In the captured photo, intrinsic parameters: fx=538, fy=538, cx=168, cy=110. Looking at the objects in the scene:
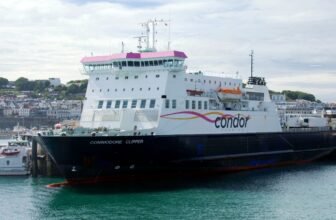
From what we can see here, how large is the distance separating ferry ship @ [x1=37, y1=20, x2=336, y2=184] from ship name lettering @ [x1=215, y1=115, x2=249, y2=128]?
2.2 inches

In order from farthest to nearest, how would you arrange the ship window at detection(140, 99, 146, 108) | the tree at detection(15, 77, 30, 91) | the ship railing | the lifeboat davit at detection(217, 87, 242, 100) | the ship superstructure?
the tree at detection(15, 77, 30, 91)
the ship railing
the lifeboat davit at detection(217, 87, 242, 100)
the ship window at detection(140, 99, 146, 108)
the ship superstructure

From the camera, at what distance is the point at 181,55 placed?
93.2 feet

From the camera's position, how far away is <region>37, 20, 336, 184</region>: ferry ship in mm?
25203

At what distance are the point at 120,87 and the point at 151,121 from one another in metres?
3.01

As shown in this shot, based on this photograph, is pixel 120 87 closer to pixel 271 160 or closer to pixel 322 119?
pixel 271 160

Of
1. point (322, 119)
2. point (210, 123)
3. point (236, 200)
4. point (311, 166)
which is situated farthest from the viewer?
point (322, 119)

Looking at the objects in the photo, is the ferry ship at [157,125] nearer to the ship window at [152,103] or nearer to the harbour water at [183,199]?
the ship window at [152,103]

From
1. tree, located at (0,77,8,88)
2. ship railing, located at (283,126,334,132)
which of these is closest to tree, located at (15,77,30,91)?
tree, located at (0,77,8,88)

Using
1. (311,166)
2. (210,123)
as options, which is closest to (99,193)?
(210,123)

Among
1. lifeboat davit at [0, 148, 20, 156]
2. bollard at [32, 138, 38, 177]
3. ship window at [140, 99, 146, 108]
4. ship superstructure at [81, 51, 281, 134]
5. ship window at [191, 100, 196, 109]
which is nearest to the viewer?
ship superstructure at [81, 51, 281, 134]

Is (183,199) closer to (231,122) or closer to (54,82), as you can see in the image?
(231,122)

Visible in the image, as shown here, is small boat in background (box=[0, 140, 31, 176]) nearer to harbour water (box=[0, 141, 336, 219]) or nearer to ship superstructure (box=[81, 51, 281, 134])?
harbour water (box=[0, 141, 336, 219])

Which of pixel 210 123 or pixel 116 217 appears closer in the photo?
pixel 116 217

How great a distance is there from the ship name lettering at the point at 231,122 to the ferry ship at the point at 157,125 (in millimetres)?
56
